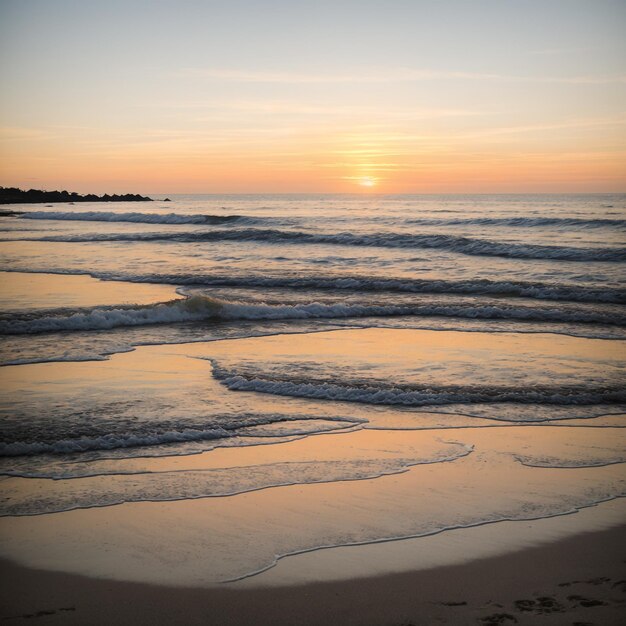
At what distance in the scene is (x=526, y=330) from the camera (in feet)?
45.0

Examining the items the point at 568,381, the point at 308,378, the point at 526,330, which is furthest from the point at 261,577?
the point at 526,330

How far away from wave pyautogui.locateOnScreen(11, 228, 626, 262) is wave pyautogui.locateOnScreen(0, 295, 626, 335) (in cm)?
1061

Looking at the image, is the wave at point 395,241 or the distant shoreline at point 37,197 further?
the distant shoreline at point 37,197

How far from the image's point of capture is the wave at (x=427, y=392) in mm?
8500

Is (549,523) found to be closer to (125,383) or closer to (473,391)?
(473,391)

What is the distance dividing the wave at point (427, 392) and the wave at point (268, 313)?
5490 millimetres

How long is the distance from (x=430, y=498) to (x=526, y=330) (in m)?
8.92

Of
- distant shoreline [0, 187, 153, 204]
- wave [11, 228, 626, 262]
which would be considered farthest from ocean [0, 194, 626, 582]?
distant shoreline [0, 187, 153, 204]

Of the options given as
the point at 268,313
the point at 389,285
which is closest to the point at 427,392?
the point at 268,313

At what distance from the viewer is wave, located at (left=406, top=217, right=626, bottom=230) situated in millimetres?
36500

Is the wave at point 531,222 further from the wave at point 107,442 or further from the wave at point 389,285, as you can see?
the wave at point 107,442

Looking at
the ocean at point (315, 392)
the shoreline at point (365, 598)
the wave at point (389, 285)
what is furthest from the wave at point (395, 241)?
the shoreline at point (365, 598)

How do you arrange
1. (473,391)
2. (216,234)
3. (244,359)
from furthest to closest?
(216,234)
(244,359)
(473,391)

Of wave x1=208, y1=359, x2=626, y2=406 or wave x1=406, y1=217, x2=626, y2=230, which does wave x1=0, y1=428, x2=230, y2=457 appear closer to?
wave x1=208, y1=359, x2=626, y2=406
